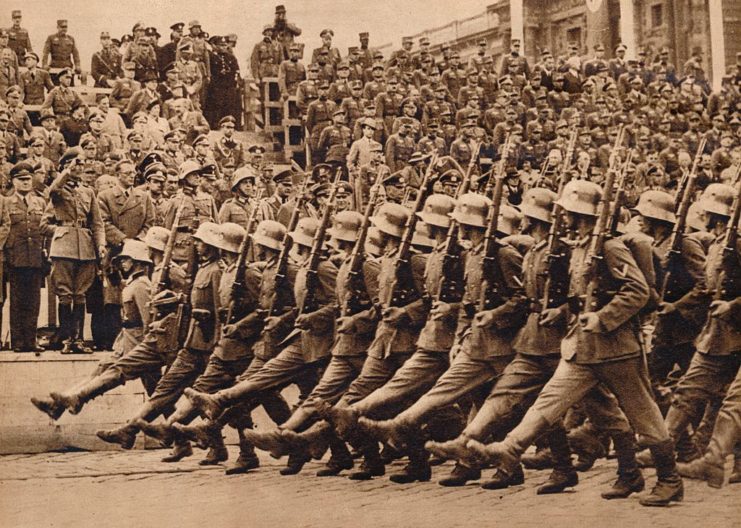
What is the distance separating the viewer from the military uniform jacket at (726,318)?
9.19m

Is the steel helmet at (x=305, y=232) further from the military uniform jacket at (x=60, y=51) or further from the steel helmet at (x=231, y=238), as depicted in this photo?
the military uniform jacket at (x=60, y=51)

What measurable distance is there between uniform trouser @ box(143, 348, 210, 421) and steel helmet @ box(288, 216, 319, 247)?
1.03 meters

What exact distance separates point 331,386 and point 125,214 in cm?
270

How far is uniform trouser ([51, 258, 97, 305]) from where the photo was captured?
11516mm

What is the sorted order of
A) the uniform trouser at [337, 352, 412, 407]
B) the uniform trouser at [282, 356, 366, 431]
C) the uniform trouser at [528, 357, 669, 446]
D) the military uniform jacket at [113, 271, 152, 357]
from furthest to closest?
the military uniform jacket at [113, 271, 152, 357]
the uniform trouser at [282, 356, 366, 431]
the uniform trouser at [337, 352, 412, 407]
the uniform trouser at [528, 357, 669, 446]

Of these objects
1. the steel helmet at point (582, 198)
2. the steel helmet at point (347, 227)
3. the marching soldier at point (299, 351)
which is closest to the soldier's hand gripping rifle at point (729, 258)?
the steel helmet at point (582, 198)

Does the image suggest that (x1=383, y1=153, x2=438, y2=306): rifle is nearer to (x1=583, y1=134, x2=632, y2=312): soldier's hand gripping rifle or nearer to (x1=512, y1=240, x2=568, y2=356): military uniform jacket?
(x1=512, y1=240, x2=568, y2=356): military uniform jacket

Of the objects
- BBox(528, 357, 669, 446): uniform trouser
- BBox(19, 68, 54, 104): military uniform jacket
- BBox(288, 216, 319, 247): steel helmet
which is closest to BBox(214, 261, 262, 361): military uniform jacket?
BBox(288, 216, 319, 247): steel helmet

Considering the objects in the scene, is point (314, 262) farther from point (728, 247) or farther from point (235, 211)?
point (728, 247)

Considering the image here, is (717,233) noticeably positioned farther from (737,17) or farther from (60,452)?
(60,452)

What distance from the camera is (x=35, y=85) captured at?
13875mm

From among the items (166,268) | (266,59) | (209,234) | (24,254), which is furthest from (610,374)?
(24,254)

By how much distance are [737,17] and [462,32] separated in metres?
2.38

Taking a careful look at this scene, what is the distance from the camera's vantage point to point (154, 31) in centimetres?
1166
